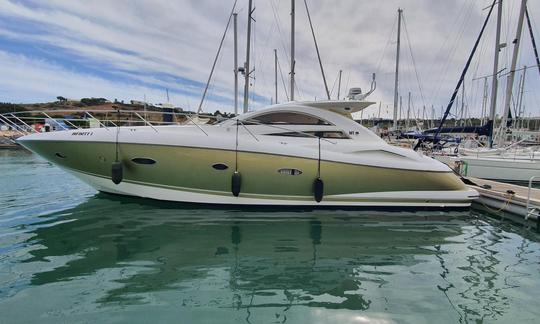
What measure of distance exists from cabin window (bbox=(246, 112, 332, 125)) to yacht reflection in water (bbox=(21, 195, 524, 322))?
2231 millimetres

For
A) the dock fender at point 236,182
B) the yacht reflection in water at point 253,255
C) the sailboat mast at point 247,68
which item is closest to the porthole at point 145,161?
the yacht reflection in water at point 253,255

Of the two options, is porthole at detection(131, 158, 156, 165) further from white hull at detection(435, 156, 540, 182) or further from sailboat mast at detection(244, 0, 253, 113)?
white hull at detection(435, 156, 540, 182)

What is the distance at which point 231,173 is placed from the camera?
276 inches

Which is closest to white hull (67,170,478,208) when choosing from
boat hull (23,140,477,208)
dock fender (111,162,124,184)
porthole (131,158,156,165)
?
boat hull (23,140,477,208)

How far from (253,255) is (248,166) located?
260cm

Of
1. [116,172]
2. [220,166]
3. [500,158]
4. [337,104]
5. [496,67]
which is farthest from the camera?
[496,67]

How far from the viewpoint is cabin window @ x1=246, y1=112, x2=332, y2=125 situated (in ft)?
25.2

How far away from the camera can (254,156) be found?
698cm

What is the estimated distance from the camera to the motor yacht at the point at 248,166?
6.98 metres

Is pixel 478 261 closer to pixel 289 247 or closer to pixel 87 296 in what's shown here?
pixel 289 247

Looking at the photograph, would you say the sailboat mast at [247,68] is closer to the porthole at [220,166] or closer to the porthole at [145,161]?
the porthole at [220,166]

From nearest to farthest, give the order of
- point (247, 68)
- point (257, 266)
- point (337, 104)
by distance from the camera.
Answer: point (257, 266) < point (337, 104) < point (247, 68)

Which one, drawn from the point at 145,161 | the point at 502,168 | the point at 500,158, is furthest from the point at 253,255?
the point at 500,158

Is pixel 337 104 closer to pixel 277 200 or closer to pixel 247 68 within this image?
pixel 277 200
